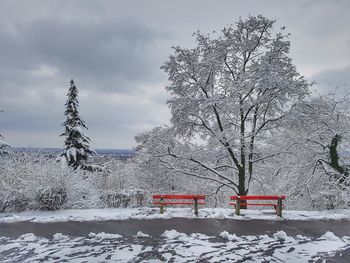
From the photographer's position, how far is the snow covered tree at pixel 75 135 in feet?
84.3

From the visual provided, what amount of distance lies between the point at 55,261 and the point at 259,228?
20.3ft

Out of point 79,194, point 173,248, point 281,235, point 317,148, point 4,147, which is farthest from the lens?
point 4,147

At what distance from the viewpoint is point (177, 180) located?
1923 centimetres

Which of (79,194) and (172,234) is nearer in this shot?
(172,234)

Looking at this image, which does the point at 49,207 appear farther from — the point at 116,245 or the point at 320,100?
the point at 320,100

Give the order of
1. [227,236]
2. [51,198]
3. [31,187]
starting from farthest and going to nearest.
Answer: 1. [31,187]
2. [51,198]
3. [227,236]

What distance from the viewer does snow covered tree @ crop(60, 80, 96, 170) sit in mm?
25703

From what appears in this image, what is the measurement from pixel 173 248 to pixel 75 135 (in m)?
20.8

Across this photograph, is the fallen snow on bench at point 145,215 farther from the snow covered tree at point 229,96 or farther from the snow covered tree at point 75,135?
the snow covered tree at point 75,135

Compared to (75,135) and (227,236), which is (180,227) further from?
(75,135)

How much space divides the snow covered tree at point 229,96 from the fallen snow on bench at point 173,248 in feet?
21.3

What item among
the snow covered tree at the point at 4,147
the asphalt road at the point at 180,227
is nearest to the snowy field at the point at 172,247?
the asphalt road at the point at 180,227

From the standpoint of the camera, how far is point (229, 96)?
556 inches

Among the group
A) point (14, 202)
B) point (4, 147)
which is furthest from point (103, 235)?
point (4, 147)
